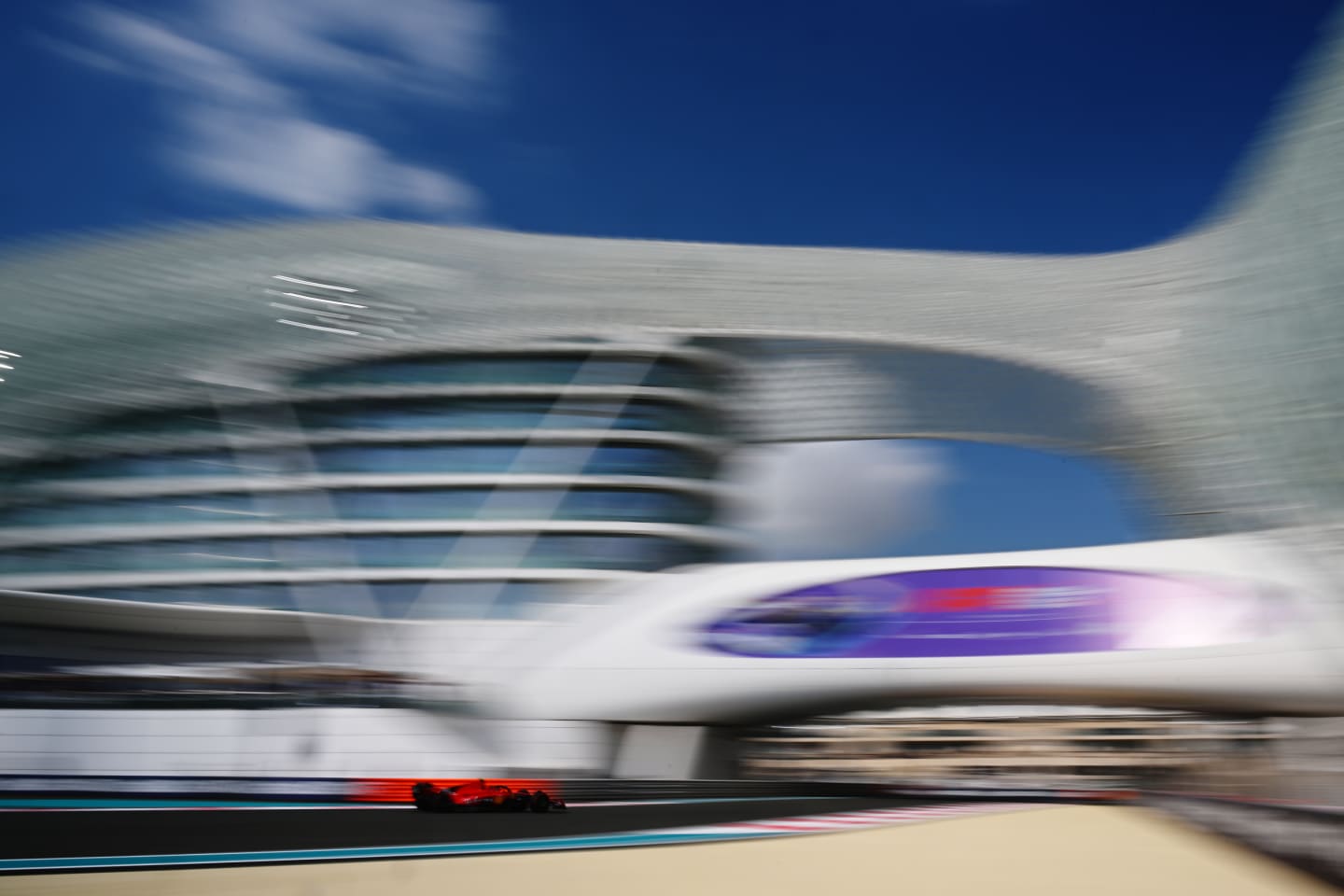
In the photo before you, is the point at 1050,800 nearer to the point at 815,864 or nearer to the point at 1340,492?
the point at 1340,492

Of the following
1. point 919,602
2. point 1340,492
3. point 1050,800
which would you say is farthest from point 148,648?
point 1340,492

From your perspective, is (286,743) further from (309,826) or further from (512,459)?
(309,826)

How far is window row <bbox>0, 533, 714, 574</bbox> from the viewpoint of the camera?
26.3 m

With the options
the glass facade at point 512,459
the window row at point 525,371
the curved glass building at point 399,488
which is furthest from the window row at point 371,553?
the window row at point 525,371

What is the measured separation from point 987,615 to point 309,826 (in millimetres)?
12843

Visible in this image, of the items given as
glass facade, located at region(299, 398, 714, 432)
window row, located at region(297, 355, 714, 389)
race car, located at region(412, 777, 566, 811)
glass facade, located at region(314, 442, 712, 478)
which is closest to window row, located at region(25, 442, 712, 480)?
glass facade, located at region(314, 442, 712, 478)

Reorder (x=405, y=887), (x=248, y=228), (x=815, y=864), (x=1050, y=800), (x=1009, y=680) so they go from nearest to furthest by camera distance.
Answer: (x=405, y=887) → (x=815, y=864) → (x=1050, y=800) → (x=1009, y=680) → (x=248, y=228)

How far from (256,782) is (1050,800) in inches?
496

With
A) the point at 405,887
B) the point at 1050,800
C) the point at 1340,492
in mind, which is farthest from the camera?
the point at 1050,800

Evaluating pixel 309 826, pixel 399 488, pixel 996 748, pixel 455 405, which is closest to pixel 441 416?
pixel 455 405

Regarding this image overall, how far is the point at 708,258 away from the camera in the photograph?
24.5m

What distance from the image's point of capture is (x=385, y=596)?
2686 cm

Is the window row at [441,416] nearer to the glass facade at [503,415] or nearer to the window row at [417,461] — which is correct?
the glass facade at [503,415]

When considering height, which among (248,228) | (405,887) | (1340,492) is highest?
(248,228)
